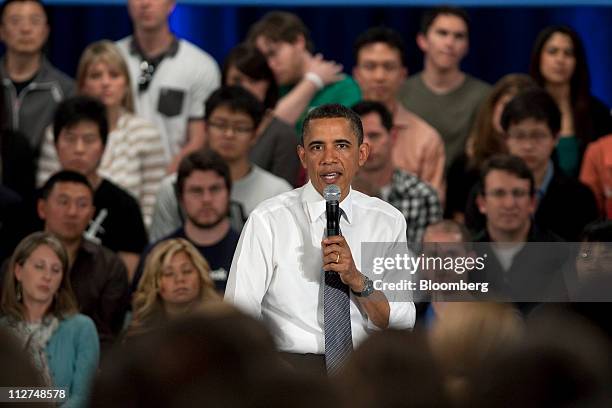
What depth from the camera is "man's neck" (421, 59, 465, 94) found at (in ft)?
22.5

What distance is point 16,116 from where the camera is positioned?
262 inches

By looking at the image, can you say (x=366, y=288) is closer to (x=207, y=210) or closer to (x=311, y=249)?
(x=311, y=249)

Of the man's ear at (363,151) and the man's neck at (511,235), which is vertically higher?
the man's ear at (363,151)

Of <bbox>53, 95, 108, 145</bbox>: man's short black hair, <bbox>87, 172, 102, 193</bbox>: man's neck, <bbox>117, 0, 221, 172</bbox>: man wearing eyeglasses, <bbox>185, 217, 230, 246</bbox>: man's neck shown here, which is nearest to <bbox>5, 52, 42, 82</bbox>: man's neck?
<bbox>117, 0, 221, 172</bbox>: man wearing eyeglasses

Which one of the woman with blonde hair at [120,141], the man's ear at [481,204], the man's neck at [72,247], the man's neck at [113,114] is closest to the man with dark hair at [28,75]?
the woman with blonde hair at [120,141]

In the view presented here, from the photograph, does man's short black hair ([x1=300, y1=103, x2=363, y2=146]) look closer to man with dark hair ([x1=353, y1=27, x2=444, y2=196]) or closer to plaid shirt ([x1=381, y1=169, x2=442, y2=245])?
plaid shirt ([x1=381, y1=169, x2=442, y2=245])

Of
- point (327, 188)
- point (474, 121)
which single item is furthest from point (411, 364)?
point (474, 121)

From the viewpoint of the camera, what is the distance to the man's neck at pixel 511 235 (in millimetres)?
5578

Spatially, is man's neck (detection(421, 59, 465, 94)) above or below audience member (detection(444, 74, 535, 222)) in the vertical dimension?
above

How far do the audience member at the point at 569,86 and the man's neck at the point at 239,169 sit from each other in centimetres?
155

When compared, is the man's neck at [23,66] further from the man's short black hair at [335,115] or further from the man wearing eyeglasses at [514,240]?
the man's short black hair at [335,115]

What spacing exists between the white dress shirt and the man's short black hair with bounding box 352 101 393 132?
7.42ft

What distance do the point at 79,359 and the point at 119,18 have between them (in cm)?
336

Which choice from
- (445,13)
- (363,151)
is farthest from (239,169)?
(363,151)
